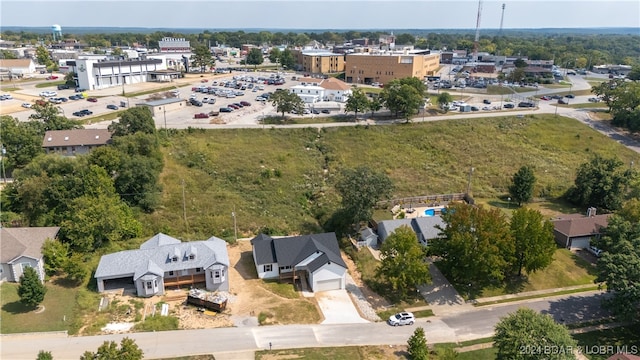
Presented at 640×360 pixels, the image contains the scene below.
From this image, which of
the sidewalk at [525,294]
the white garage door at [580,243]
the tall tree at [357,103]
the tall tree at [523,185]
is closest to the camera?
the sidewalk at [525,294]

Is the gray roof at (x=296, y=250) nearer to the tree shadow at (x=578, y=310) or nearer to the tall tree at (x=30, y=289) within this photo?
the tall tree at (x=30, y=289)

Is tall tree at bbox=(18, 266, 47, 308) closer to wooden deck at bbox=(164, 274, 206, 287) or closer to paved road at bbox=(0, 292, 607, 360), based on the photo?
paved road at bbox=(0, 292, 607, 360)

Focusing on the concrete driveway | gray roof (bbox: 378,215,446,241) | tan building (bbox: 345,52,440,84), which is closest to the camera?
the concrete driveway

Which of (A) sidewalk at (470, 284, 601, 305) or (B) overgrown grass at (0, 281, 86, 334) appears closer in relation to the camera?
(B) overgrown grass at (0, 281, 86, 334)

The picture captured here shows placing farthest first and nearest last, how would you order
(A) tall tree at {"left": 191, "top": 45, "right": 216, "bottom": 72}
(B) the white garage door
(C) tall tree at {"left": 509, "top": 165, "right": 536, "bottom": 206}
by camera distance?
1. (A) tall tree at {"left": 191, "top": 45, "right": 216, "bottom": 72}
2. (C) tall tree at {"left": 509, "top": 165, "right": 536, "bottom": 206}
3. (B) the white garage door

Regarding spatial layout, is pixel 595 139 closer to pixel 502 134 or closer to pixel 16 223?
pixel 502 134

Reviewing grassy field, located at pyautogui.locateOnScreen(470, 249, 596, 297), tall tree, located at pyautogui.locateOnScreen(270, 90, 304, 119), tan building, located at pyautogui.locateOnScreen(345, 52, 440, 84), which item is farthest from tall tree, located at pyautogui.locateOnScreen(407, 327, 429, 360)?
tan building, located at pyautogui.locateOnScreen(345, 52, 440, 84)

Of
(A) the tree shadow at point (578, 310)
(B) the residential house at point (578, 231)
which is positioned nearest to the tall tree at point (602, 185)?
(B) the residential house at point (578, 231)
